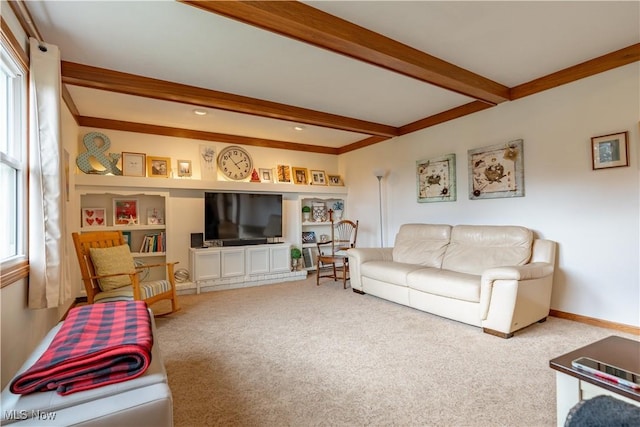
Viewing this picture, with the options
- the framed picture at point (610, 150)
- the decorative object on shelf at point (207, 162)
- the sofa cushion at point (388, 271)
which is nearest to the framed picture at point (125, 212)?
the decorative object on shelf at point (207, 162)

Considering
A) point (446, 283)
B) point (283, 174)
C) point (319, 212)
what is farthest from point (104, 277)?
point (319, 212)

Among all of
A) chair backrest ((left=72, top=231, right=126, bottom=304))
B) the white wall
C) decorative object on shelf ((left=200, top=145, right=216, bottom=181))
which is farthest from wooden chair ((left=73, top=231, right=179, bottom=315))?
the white wall

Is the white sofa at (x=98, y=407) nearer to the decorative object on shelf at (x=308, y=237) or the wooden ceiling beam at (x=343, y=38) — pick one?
the wooden ceiling beam at (x=343, y=38)

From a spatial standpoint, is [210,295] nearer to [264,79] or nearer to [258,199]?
[258,199]

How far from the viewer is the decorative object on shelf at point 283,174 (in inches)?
216

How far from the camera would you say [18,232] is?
6.57ft

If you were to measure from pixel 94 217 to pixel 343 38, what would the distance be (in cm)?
392

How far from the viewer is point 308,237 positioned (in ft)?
18.8

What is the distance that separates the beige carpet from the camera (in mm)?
1638

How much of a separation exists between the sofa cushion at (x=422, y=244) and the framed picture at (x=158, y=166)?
3.51 metres

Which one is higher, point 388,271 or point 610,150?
point 610,150

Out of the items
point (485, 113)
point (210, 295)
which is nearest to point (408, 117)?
point (485, 113)

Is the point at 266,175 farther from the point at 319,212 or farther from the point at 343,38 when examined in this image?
the point at 343,38

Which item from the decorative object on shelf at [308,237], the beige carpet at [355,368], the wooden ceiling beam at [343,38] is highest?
the wooden ceiling beam at [343,38]
